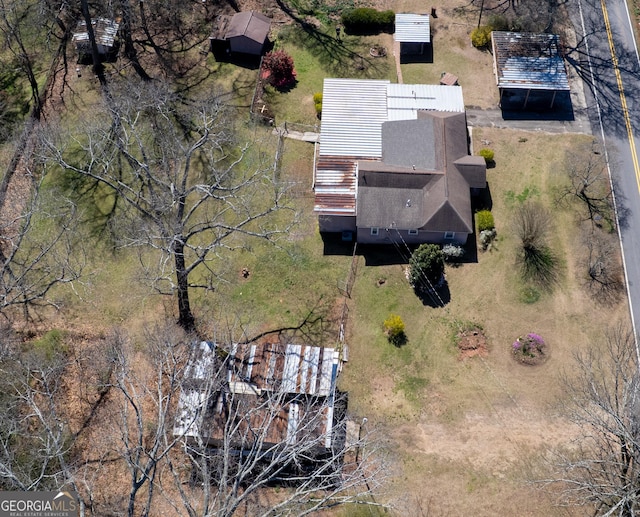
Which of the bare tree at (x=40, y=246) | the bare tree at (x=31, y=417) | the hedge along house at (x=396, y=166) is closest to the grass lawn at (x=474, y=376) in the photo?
the hedge along house at (x=396, y=166)

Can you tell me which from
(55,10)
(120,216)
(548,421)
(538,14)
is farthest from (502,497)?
(55,10)

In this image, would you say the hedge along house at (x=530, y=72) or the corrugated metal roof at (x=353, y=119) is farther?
the hedge along house at (x=530, y=72)

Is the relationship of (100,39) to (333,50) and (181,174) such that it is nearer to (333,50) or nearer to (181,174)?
(181,174)

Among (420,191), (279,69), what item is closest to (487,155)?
(420,191)

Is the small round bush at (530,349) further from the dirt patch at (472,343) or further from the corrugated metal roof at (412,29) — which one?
the corrugated metal roof at (412,29)

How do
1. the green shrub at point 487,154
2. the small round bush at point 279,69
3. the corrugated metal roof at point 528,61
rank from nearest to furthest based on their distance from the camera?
the green shrub at point 487,154 → the corrugated metal roof at point 528,61 → the small round bush at point 279,69

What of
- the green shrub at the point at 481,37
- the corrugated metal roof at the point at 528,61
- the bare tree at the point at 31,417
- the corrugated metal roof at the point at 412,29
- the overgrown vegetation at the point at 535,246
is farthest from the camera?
the green shrub at the point at 481,37
